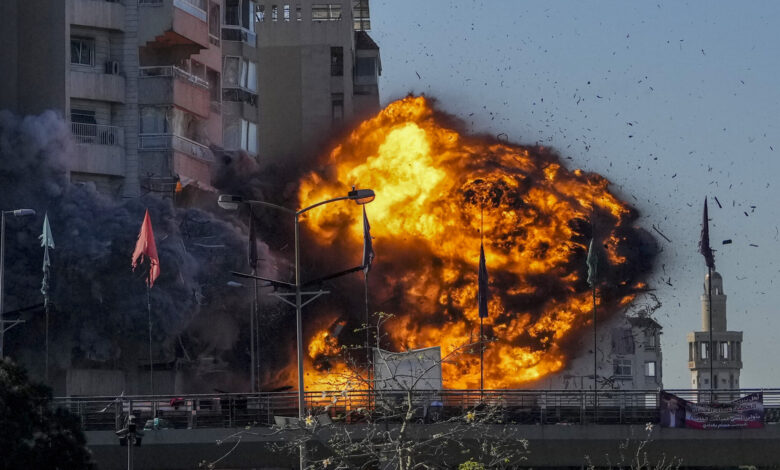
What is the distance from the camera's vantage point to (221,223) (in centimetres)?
11800

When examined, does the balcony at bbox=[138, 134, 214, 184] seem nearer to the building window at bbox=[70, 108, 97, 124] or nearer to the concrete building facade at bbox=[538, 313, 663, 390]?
the building window at bbox=[70, 108, 97, 124]

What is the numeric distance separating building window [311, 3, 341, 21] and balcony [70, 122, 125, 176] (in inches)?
1402

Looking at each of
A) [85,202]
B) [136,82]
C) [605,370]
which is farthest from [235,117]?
[605,370]

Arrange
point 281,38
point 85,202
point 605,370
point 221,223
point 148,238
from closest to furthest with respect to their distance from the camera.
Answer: point 148,238, point 85,202, point 221,223, point 281,38, point 605,370

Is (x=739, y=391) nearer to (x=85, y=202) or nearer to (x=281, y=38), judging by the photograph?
(x=85, y=202)

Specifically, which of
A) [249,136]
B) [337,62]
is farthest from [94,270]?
[337,62]

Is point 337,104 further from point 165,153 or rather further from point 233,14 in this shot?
point 165,153

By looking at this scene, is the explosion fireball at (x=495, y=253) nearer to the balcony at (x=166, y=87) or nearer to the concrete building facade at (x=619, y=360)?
the concrete building facade at (x=619, y=360)

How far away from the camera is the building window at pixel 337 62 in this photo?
150m

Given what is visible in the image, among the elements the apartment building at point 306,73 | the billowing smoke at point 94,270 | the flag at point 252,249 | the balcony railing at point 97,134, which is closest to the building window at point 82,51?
the balcony railing at point 97,134

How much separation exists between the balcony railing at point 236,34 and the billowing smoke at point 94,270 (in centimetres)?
2129

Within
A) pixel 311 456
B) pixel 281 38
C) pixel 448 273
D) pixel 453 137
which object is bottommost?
pixel 311 456

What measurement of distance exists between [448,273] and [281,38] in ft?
112

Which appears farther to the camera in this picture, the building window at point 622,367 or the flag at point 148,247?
the building window at point 622,367
